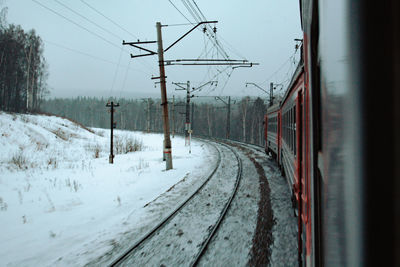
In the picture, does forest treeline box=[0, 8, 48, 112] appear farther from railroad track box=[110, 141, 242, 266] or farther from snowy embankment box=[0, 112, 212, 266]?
railroad track box=[110, 141, 242, 266]

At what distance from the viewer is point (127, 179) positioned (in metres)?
10.1

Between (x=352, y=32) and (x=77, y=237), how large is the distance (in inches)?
233

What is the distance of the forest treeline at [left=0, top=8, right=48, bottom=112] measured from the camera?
30.6m

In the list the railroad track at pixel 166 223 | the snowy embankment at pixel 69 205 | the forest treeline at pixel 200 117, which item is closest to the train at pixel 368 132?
the railroad track at pixel 166 223

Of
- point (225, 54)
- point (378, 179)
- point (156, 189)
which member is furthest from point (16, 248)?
point (225, 54)

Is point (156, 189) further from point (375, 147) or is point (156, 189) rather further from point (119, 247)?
point (375, 147)

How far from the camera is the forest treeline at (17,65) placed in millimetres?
30592

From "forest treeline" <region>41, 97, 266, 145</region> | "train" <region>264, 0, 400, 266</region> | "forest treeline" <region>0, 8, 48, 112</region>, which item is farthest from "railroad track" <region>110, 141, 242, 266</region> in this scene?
"forest treeline" <region>0, 8, 48, 112</region>

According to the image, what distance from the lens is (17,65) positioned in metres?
33.9

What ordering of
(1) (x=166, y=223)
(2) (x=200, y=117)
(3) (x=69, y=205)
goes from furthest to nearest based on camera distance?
(2) (x=200, y=117)
(3) (x=69, y=205)
(1) (x=166, y=223)

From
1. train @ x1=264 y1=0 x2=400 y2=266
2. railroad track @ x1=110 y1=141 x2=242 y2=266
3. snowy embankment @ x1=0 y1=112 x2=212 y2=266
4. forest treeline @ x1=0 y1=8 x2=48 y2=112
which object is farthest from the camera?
forest treeline @ x1=0 y1=8 x2=48 y2=112

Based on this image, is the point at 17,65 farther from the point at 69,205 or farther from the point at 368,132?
the point at 368,132

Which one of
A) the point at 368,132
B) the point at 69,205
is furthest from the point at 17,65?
the point at 368,132

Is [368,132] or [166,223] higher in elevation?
[368,132]
